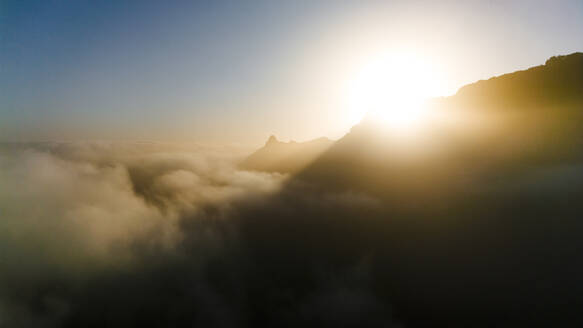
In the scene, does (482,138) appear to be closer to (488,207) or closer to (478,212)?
(488,207)

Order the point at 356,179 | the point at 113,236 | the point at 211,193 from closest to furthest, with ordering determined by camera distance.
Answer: the point at 356,179 → the point at 113,236 → the point at 211,193

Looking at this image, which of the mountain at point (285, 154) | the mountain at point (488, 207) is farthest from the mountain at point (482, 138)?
the mountain at point (285, 154)

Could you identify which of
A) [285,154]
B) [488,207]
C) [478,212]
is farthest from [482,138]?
[285,154]

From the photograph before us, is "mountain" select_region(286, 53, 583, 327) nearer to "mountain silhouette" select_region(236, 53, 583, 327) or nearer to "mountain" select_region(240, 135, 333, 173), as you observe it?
"mountain silhouette" select_region(236, 53, 583, 327)

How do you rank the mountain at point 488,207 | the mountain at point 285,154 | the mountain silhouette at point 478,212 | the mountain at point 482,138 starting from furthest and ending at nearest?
the mountain at point 285,154 < the mountain at point 482,138 < the mountain silhouette at point 478,212 < the mountain at point 488,207

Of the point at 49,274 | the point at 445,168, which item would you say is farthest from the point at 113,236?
the point at 445,168

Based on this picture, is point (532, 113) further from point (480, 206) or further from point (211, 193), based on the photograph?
point (211, 193)

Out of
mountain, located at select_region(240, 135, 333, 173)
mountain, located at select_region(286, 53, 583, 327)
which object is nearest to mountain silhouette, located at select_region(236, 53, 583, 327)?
mountain, located at select_region(286, 53, 583, 327)

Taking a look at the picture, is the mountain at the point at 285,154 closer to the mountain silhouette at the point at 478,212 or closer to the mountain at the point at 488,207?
the mountain silhouette at the point at 478,212
